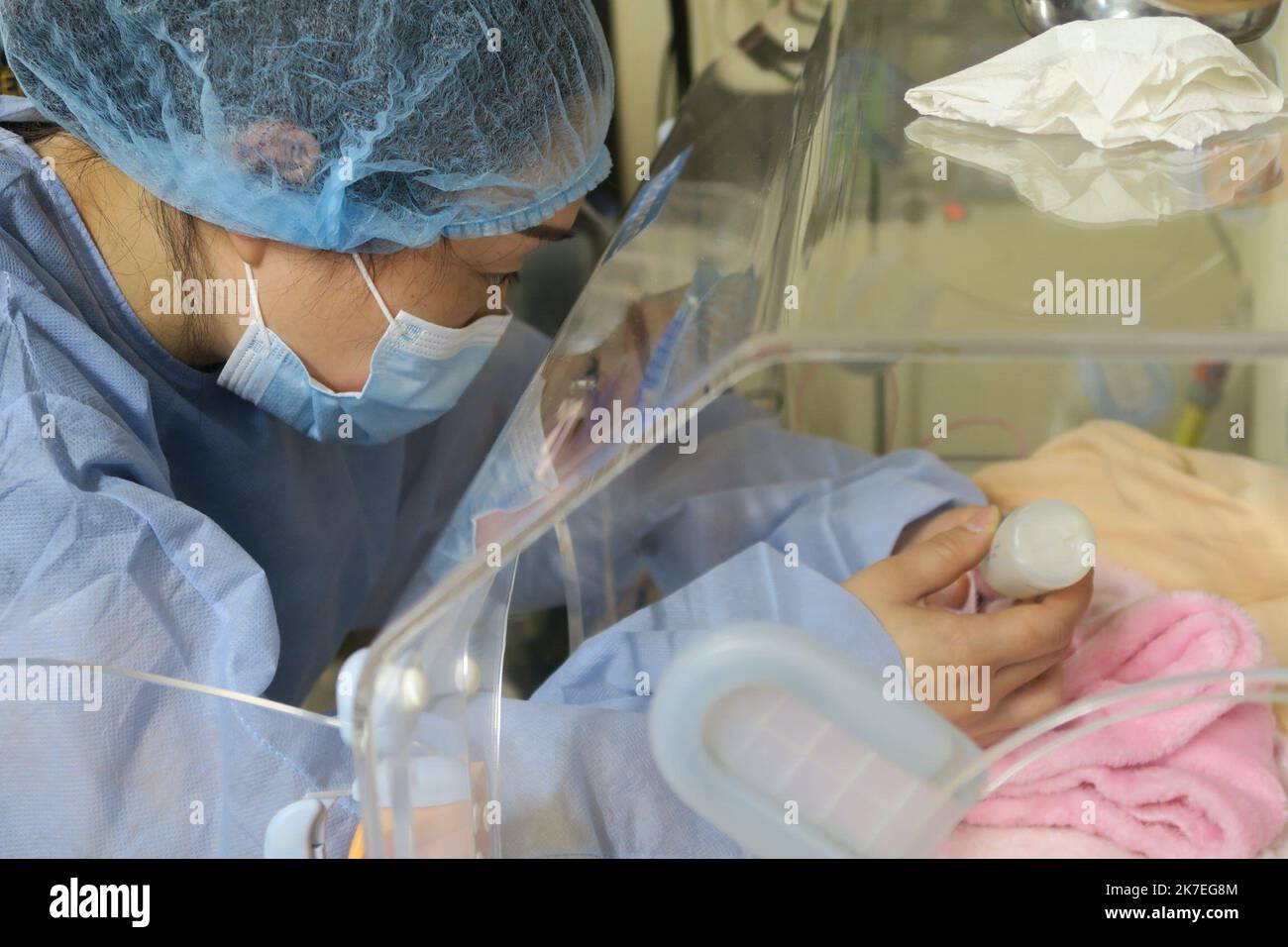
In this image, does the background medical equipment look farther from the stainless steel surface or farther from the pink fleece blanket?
the stainless steel surface

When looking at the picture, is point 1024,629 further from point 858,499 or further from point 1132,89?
point 1132,89

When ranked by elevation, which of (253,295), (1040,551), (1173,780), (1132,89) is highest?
(1132,89)

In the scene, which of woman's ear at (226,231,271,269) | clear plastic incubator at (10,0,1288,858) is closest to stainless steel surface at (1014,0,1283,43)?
clear plastic incubator at (10,0,1288,858)

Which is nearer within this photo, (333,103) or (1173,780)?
(1173,780)

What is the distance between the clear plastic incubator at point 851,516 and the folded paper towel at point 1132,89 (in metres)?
0.02

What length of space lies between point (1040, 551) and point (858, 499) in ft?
0.59

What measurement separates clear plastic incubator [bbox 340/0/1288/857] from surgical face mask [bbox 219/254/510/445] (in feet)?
0.47

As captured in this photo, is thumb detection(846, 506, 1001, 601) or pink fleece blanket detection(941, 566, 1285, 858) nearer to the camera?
pink fleece blanket detection(941, 566, 1285, 858)

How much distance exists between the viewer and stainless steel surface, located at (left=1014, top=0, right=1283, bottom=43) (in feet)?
2.90

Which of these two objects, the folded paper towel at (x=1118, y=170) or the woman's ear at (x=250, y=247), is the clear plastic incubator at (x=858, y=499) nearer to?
the folded paper towel at (x=1118, y=170)

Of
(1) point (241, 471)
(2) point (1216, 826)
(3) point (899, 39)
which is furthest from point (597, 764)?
(3) point (899, 39)

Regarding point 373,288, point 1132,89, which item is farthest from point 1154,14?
point 373,288

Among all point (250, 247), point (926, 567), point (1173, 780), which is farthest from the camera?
point (250, 247)

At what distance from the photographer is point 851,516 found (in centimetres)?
91
